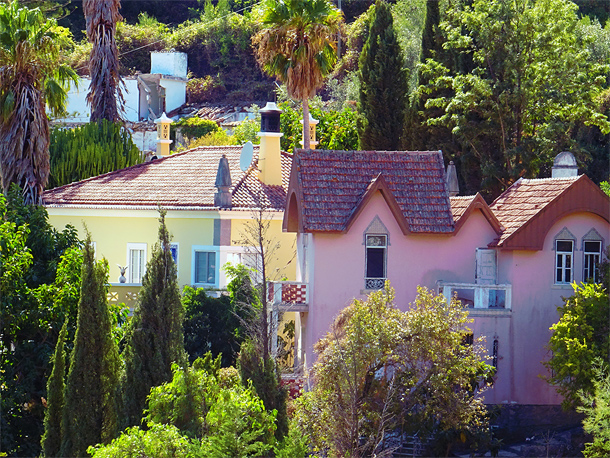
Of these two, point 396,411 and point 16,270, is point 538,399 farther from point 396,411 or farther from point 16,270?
point 16,270

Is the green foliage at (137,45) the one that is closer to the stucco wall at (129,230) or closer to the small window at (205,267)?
the stucco wall at (129,230)

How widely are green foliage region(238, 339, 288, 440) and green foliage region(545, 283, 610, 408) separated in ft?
32.7

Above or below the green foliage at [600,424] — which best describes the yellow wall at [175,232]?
above

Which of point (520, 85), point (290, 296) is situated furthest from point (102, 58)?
point (290, 296)

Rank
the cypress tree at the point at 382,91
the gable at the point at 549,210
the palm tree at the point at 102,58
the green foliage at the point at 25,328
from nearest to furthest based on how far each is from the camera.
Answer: the green foliage at the point at 25,328 → the gable at the point at 549,210 → the cypress tree at the point at 382,91 → the palm tree at the point at 102,58

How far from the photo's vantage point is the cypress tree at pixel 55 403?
922 inches

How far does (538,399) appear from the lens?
31.2 meters

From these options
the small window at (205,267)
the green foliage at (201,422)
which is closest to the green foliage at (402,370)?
the green foliage at (201,422)

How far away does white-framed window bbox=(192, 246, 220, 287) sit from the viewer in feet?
123

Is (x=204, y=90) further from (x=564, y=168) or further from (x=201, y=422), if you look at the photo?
(x=201, y=422)

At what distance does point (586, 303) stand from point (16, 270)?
1482cm

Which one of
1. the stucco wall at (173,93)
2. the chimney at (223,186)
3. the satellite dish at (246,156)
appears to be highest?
the stucco wall at (173,93)

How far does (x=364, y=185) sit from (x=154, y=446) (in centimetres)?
→ 1541

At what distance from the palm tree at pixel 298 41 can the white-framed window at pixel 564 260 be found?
12.1 metres
